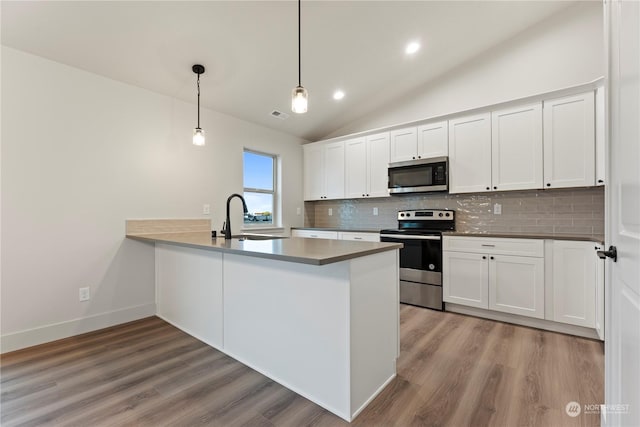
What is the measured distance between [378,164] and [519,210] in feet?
5.86

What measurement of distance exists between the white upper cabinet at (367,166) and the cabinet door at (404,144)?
11 centimetres

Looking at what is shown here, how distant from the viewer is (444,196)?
3.72 metres

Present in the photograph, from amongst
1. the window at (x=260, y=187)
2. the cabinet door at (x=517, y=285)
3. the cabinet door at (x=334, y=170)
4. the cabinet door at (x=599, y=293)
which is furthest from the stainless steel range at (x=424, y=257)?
the window at (x=260, y=187)

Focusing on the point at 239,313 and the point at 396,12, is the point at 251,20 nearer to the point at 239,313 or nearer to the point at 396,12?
the point at 396,12

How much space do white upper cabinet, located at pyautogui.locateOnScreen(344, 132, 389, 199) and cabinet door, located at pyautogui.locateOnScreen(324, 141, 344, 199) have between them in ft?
0.30

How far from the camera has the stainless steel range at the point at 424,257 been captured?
3.29 m

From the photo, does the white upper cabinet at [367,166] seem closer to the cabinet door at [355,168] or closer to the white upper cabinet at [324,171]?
the cabinet door at [355,168]

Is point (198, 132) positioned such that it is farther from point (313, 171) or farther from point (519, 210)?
point (519, 210)

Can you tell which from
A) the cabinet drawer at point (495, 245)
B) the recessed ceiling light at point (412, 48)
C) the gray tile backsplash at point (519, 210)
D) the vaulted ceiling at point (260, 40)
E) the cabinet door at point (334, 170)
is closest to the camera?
the vaulted ceiling at point (260, 40)

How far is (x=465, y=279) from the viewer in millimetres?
3113

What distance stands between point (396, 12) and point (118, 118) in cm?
290

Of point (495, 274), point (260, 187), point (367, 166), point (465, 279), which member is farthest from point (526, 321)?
point (260, 187)

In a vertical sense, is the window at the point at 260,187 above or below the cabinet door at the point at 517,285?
above

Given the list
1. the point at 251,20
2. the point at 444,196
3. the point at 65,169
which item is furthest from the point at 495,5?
the point at 65,169
